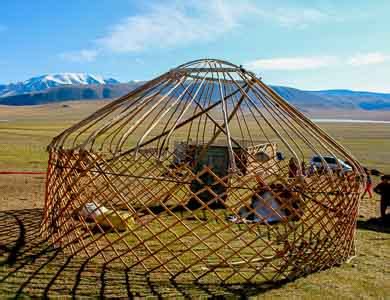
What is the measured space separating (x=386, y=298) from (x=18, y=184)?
238 inches

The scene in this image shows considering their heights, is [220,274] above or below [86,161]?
below

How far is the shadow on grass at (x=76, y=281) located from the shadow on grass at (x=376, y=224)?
2.57m

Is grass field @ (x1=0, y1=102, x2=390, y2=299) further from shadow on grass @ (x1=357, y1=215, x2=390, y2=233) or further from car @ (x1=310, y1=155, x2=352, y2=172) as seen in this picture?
car @ (x1=310, y1=155, x2=352, y2=172)

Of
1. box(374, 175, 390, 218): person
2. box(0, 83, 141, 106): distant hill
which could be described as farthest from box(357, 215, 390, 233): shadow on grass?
box(0, 83, 141, 106): distant hill

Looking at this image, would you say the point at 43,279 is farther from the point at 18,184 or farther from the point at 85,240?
the point at 18,184

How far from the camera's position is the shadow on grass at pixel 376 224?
5723 millimetres

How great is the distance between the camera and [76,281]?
11.4ft

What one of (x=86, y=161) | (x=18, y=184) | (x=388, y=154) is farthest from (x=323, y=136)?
(x=388, y=154)

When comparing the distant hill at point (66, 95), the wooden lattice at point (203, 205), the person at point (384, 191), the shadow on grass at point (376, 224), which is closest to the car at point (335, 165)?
the wooden lattice at point (203, 205)

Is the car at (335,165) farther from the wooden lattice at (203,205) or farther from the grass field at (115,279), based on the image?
the grass field at (115,279)

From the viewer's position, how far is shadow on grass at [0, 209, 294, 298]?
10.9 feet

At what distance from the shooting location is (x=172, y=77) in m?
4.51

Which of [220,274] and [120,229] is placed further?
[120,229]

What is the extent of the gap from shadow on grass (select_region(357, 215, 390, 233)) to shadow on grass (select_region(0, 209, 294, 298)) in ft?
8.42
